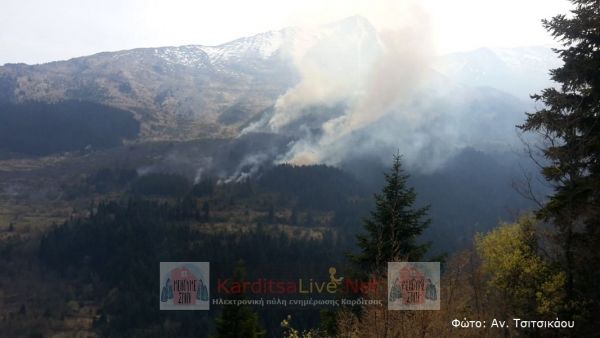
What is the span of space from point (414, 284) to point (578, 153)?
8763 millimetres

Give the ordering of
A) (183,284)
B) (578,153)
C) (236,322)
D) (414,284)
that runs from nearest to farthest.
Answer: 1. (578,153)
2. (414,284)
3. (236,322)
4. (183,284)

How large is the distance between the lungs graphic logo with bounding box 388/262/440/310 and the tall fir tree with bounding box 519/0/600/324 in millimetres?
5506

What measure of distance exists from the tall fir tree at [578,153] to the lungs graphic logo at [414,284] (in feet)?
18.1

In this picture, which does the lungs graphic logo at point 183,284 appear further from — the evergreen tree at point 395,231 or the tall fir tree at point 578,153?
the tall fir tree at point 578,153

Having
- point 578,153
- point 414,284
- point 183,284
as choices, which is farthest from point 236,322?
point 578,153

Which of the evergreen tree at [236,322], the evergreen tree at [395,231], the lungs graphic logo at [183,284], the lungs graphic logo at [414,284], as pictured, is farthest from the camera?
the lungs graphic logo at [183,284]

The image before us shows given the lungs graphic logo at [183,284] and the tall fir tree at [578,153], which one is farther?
the lungs graphic logo at [183,284]

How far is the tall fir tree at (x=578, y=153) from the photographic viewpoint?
1953 cm

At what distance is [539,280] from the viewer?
906 inches

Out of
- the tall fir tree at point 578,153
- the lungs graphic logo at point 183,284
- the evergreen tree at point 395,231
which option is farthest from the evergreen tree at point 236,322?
the tall fir tree at point 578,153

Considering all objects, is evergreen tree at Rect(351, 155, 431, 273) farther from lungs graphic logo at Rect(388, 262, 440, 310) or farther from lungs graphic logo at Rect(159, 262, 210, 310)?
lungs graphic logo at Rect(159, 262, 210, 310)

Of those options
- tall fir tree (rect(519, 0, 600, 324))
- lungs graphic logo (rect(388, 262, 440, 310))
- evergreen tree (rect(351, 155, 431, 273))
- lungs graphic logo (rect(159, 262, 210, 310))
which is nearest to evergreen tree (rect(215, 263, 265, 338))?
evergreen tree (rect(351, 155, 431, 273))

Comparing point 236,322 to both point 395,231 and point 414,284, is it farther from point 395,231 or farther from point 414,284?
point 395,231

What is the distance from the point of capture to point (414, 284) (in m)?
22.4
